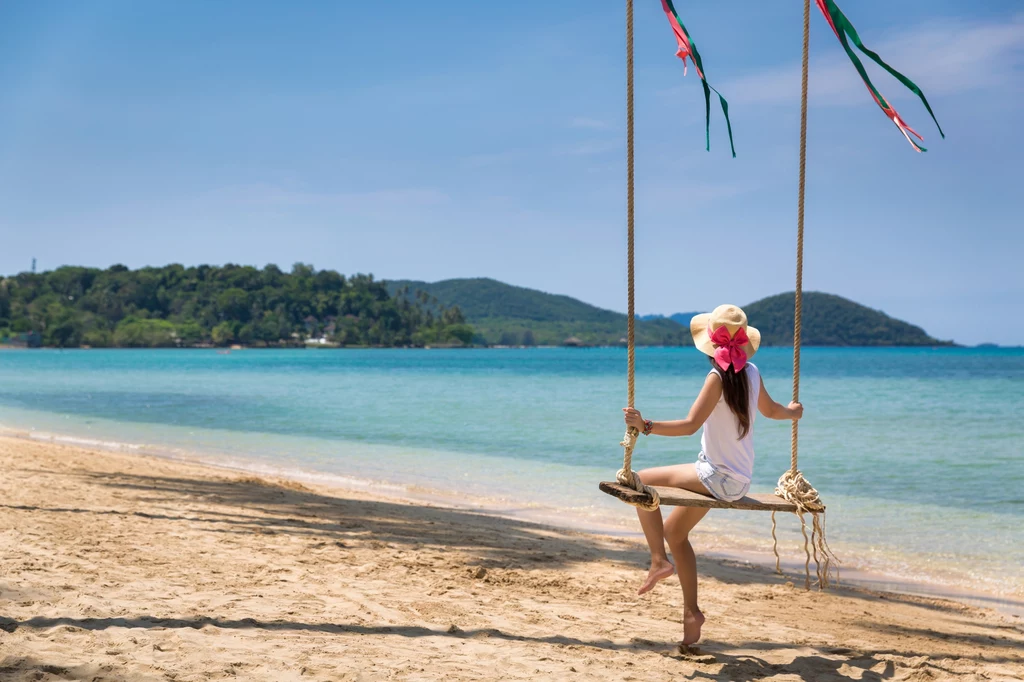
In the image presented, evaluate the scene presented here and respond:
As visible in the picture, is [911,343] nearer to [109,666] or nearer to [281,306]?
[281,306]

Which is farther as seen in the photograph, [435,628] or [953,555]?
[953,555]

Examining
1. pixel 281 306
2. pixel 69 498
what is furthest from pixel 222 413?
pixel 281 306

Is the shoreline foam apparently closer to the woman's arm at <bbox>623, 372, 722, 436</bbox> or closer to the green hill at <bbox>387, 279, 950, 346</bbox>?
the woman's arm at <bbox>623, 372, 722, 436</bbox>

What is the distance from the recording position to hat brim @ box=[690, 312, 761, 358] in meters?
4.01

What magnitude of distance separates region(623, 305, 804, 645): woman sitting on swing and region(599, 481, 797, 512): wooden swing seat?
50 mm

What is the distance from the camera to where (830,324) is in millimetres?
136625

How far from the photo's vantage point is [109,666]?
3613 mm

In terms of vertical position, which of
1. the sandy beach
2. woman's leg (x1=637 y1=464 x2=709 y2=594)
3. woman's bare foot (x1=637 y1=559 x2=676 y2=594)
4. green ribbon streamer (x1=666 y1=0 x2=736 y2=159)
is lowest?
the sandy beach

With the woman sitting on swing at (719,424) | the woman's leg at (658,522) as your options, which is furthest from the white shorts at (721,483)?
the woman's leg at (658,522)

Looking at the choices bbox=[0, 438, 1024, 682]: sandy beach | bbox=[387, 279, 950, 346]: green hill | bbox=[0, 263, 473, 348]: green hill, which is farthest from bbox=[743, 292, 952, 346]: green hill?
bbox=[0, 438, 1024, 682]: sandy beach

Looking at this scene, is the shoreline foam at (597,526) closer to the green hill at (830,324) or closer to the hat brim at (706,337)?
the hat brim at (706,337)

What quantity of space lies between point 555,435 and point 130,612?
54.7 feet

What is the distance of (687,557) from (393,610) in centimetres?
180

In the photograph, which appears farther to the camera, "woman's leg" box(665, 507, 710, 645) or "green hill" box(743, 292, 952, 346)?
"green hill" box(743, 292, 952, 346)
